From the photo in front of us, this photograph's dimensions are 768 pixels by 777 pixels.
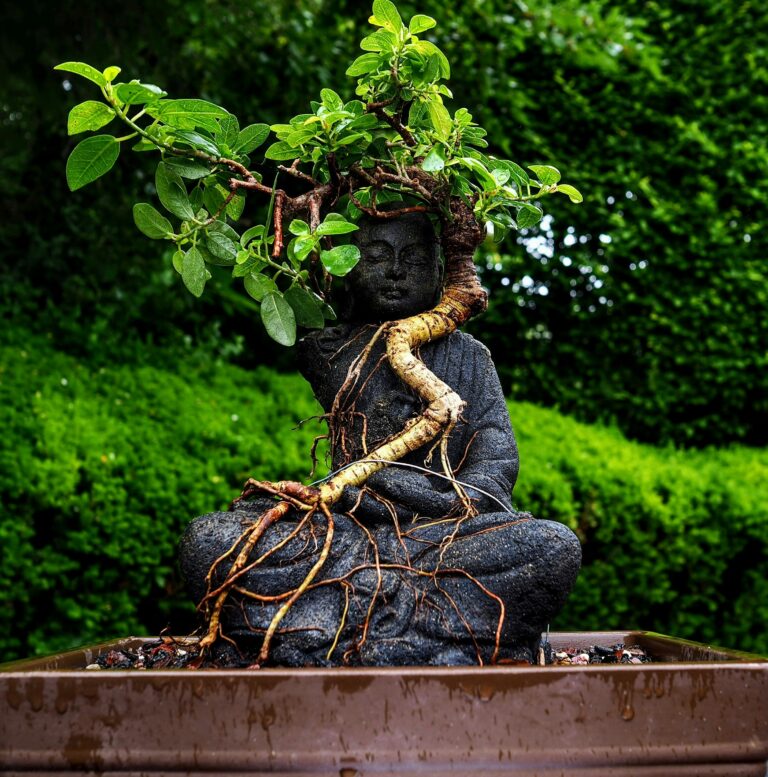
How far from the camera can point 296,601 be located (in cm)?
254

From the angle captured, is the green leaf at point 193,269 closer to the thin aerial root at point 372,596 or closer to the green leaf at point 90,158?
the green leaf at point 90,158

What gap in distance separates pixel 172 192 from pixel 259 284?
0.36 meters

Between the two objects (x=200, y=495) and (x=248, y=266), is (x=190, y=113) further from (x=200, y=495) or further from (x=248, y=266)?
(x=200, y=495)

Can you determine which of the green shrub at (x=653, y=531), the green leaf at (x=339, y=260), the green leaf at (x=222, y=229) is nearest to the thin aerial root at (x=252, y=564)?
the green leaf at (x=339, y=260)

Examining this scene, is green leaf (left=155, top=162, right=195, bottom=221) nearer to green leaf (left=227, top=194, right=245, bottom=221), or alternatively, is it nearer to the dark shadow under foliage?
green leaf (left=227, top=194, right=245, bottom=221)

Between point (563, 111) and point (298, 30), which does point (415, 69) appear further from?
point (563, 111)

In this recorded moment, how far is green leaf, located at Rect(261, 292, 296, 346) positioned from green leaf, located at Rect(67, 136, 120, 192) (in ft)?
1.91

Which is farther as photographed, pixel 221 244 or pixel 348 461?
pixel 348 461

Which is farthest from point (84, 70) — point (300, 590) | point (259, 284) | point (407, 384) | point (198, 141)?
point (300, 590)

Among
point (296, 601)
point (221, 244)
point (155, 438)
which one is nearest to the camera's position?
point (296, 601)

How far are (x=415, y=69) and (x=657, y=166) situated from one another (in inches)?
209

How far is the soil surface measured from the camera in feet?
8.32

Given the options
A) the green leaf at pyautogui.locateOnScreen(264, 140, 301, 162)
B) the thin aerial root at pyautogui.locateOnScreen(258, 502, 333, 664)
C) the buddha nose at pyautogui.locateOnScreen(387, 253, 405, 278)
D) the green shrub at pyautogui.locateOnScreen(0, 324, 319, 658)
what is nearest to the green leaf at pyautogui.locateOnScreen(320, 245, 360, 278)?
the green leaf at pyautogui.locateOnScreen(264, 140, 301, 162)

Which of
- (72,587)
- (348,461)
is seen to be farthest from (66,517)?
(348,461)
